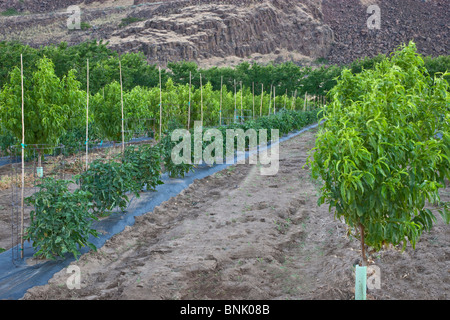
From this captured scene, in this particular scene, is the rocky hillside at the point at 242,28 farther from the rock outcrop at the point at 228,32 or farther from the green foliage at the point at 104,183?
the green foliage at the point at 104,183

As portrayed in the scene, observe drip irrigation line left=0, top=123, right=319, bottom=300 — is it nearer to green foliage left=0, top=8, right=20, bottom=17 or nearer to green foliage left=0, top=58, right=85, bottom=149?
green foliage left=0, top=58, right=85, bottom=149

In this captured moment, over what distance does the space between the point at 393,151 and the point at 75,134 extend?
14.6m

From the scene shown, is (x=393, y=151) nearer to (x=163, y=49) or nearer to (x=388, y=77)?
(x=388, y=77)

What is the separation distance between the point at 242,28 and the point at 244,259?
99381 millimetres

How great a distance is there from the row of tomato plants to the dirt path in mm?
463

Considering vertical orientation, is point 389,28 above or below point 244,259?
above

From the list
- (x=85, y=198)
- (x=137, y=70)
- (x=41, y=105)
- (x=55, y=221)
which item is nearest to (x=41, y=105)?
(x=41, y=105)

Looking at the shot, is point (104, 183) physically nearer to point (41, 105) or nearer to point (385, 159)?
point (41, 105)

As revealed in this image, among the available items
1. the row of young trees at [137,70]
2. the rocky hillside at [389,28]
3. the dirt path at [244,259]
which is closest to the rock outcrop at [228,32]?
the rocky hillside at [389,28]

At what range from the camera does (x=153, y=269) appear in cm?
593

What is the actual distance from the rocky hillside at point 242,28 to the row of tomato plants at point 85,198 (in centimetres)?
7506

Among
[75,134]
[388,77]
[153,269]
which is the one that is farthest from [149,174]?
[75,134]

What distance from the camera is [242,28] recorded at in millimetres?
100312

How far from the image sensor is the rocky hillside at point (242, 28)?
8925 centimetres
